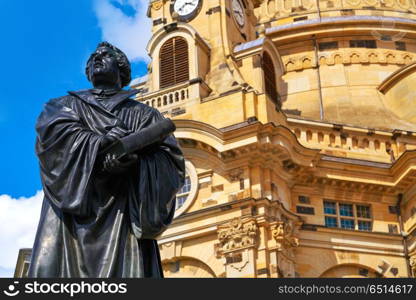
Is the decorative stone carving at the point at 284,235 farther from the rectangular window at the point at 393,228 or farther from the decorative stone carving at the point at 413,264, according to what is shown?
the decorative stone carving at the point at 413,264

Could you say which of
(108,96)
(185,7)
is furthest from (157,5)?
(108,96)

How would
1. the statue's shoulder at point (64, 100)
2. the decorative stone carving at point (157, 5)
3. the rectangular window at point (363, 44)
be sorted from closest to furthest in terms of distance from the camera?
1. the statue's shoulder at point (64, 100)
2. the decorative stone carving at point (157, 5)
3. the rectangular window at point (363, 44)

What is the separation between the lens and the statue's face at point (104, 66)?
6426mm

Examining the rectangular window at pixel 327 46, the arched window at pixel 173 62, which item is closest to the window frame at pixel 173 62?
the arched window at pixel 173 62

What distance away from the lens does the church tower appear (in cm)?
2386

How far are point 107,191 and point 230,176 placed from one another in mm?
18822

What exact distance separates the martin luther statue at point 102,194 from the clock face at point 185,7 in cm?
2370

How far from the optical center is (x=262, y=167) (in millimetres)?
24688

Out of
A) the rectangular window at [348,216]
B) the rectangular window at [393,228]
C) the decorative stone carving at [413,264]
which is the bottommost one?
the decorative stone carving at [413,264]

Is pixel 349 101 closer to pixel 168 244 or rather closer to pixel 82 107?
pixel 168 244

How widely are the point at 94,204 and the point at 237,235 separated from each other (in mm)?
17784

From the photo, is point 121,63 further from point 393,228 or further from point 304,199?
point 393,228

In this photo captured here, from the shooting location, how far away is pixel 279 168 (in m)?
25.1

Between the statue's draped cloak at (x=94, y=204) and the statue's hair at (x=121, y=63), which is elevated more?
the statue's hair at (x=121, y=63)
